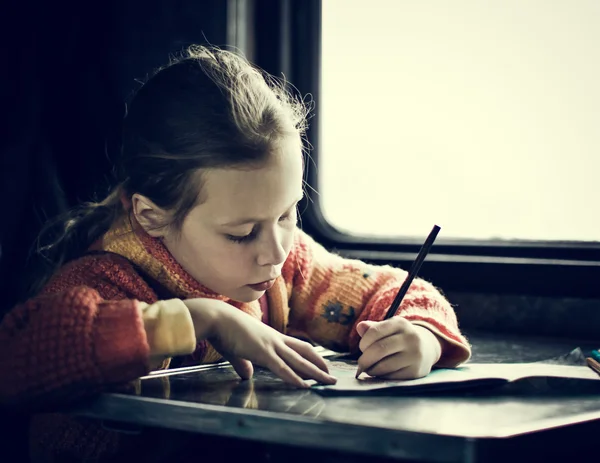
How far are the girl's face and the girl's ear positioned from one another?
0.14 feet

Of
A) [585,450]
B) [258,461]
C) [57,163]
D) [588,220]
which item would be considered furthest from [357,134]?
[585,450]

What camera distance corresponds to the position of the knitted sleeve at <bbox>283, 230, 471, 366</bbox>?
108cm

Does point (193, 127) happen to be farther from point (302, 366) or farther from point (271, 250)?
point (302, 366)

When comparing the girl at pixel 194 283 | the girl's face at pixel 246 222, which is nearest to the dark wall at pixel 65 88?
the girl at pixel 194 283

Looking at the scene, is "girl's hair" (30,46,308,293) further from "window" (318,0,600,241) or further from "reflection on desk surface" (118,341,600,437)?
"window" (318,0,600,241)

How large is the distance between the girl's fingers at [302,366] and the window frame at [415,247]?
0.59 meters

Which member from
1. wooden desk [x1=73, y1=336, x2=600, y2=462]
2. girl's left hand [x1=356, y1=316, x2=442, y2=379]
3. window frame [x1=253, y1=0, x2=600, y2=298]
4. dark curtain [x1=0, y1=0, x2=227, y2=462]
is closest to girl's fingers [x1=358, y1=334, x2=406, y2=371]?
girl's left hand [x1=356, y1=316, x2=442, y2=379]

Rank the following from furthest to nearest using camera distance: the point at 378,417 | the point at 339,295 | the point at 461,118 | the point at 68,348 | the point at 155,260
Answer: the point at 461,118
the point at 339,295
the point at 155,260
the point at 68,348
the point at 378,417

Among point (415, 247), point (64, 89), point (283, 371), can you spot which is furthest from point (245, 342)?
point (64, 89)

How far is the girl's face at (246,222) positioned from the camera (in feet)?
3.02

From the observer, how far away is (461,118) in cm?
139

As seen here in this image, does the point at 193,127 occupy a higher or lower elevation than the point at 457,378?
higher

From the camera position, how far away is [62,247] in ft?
Result: 3.83

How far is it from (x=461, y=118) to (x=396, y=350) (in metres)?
0.67
